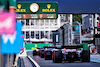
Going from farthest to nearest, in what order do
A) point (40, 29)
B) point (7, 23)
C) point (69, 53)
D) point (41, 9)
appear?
point (40, 29) < point (41, 9) < point (69, 53) < point (7, 23)

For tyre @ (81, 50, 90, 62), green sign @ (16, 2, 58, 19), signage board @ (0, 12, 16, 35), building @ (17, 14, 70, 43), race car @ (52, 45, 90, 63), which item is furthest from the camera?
building @ (17, 14, 70, 43)

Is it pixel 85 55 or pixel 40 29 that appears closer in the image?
pixel 85 55

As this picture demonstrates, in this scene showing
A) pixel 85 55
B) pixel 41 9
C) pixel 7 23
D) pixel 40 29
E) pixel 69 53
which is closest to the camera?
pixel 7 23

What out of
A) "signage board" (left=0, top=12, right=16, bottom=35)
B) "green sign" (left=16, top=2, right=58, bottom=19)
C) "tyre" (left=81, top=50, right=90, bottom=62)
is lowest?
"tyre" (left=81, top=50, right=90, bottom=62)

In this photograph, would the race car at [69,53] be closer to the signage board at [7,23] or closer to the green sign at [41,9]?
the green sign at [41,9]

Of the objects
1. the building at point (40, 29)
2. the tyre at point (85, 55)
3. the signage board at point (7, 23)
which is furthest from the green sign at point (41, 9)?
the building at point (40, 29)

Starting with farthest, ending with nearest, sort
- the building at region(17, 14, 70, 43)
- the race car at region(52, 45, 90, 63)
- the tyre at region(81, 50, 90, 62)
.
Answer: the building at region(17, 14, 70, 43) < the tyre at region(81, 50, 90, 62) < the race car at region(52, 45, 90, 63)

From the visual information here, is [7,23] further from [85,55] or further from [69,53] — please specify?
[85,55]

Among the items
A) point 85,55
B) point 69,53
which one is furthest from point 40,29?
point 69,53

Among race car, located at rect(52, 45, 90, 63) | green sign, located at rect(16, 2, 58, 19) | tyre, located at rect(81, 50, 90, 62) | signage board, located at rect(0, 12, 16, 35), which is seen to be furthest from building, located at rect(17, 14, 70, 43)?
signage board, located at rect(0, 12, 16, 35)

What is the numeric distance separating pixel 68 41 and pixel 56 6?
37.9 feet

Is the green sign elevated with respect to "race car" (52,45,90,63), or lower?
elevated

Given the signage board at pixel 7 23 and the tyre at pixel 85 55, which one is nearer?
the signage board at pixel 7 23

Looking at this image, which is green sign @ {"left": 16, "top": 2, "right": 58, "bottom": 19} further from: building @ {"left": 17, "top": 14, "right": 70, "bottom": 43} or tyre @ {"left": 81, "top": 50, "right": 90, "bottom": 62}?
building @ {"left": 17, "top": 14, "right": 70, "bottom": 43}
